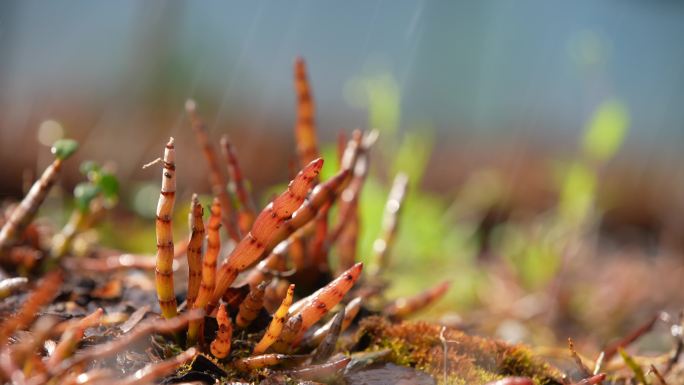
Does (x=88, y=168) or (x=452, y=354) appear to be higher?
(x=88, y=168)

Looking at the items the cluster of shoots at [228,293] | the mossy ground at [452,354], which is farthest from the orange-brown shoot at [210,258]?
the mossy ground at [452,354]

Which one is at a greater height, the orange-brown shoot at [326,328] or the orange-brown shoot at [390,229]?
the orange-brown shoot at [390,229]

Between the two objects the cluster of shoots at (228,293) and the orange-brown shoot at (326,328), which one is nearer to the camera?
the cluster of shoots at (228,293)

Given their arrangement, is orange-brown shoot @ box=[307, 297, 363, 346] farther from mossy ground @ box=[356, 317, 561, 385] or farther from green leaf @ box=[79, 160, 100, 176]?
green leaf @ box=[79, 160, 100, 176]

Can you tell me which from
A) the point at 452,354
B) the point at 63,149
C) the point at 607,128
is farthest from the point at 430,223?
the point at 63,149

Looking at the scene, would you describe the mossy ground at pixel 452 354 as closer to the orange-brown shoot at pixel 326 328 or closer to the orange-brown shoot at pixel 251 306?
the orange-brown shoot at pixel 326 328

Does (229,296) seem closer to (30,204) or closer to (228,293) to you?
(228,293)

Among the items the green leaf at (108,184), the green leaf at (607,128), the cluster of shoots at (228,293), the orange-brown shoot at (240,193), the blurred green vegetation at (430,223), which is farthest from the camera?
the blurred green vegetation at (430,223)
